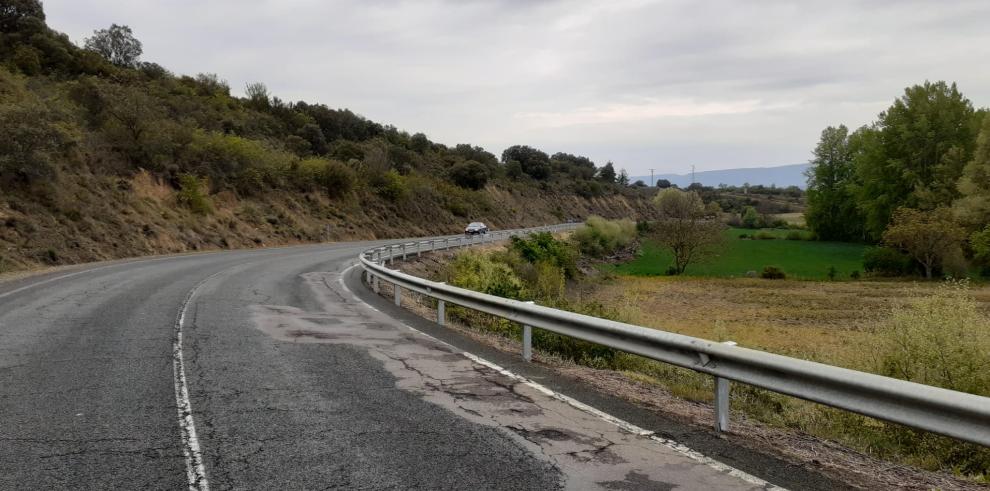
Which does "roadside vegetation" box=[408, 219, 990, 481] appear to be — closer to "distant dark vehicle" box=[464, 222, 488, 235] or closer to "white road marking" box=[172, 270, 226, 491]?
"white road marking" box=[172, 270, 226, 491]

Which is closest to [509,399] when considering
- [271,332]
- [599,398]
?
[599,398]

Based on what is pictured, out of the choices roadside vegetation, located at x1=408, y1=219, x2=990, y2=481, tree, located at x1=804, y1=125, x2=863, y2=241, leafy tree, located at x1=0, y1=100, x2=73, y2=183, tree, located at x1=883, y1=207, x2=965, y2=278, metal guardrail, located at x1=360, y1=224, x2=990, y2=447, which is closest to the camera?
metal guardrail, located at x1=360, y1=224, x2=990, y2=447

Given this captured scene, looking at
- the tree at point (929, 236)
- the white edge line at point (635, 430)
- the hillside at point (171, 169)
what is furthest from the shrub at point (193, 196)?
the tree at point (929, 236)

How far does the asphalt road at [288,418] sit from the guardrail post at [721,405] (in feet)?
1.84

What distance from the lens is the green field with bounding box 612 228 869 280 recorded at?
57.3m

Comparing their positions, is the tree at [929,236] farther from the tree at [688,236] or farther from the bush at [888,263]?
the tree at [688,236]

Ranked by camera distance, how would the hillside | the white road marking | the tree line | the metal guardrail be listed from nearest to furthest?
the metal guardrail < the white road marking < the hillside < the tree line

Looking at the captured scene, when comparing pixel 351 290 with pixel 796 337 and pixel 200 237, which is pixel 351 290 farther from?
pixel 200 237

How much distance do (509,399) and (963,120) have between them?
236 ft

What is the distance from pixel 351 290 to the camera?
1681 centimetres

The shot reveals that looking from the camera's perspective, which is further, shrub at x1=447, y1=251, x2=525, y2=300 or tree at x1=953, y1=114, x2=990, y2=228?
tree at x1=953, y1=114, x2=990, y2=228

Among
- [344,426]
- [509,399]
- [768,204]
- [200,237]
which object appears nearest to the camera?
[344,426]

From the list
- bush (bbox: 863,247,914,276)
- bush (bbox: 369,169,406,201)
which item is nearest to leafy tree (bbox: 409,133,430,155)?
bush (bbox: 369,169,406,201)

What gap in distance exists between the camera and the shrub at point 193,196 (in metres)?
36.1
